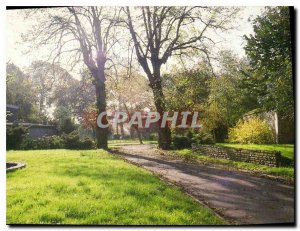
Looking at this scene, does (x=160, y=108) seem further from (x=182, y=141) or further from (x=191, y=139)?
(x=191, y=139)

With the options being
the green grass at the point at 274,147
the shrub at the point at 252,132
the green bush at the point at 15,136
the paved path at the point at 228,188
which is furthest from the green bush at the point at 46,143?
the shrub at the point at 252,132

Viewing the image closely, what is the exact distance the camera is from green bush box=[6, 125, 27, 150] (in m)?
9.36

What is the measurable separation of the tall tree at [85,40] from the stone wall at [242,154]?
9.51ft

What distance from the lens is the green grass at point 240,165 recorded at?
31.5ft

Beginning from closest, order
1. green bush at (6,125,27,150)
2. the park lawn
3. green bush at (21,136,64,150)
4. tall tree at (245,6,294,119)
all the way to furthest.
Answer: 1. the park lawn
2. green bush at (6,125,27,150)
3. tall tree at (245,6,294,119)
4. green bush at (21,136,64,150)

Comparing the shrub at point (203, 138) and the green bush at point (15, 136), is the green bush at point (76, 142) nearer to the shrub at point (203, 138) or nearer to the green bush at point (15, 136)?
the green bush at point (15, 136)

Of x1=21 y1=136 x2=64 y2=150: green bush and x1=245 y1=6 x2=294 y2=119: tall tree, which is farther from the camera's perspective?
x1=21 y1=136 x2=64 y2=150: green bush

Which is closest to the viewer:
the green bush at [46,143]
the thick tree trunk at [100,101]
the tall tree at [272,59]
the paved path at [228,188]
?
the paved path at [228,188]

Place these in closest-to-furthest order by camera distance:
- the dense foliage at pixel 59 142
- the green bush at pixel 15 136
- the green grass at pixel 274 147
Answer: 1. the green bush at pixel 15 136
2. the green grass at pixel 274 147
3. the dense foliage at pixel 59 142

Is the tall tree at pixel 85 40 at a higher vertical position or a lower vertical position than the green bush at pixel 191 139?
higher

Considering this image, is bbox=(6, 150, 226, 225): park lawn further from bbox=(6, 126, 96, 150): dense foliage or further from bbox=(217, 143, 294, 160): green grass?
bbox=(217, 143, 294, 160): green grass

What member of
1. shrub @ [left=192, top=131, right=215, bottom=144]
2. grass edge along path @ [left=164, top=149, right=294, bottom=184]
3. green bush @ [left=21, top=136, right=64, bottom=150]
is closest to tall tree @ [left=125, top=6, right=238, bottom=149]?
grass edge along path @ [left=164, top=149, right=294, bottom=184]

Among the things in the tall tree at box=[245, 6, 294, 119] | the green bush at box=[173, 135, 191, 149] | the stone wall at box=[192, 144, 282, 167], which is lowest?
the stone wall at box=[192, 144, 282, 167]

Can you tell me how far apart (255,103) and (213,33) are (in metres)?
2.38
